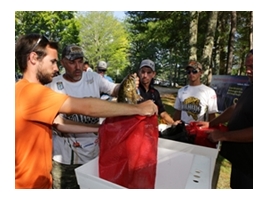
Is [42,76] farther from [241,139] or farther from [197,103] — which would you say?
[197,103]

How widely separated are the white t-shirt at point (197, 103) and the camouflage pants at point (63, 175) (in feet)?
5.88

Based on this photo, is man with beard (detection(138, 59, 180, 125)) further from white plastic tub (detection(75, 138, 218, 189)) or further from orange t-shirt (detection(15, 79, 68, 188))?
orange t-shirt (detection(15, 79, 68, 188))

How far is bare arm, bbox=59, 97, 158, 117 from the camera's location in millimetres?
1390

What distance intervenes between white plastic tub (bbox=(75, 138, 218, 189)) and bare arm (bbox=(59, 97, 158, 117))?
0.34 m

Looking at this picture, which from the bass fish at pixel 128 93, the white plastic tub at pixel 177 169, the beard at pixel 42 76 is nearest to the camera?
the white plastic tub at pixel 177 169

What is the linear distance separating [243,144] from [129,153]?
1.19 meters

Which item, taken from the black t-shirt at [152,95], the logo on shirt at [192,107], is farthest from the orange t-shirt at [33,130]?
the logo on shirt at [192,107]

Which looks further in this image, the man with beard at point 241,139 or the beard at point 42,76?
the man with beard at point 241,139

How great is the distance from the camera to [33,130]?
1423 millimetres

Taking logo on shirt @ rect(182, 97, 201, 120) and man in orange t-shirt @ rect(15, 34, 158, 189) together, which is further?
logo on shirt @ rect(182, 97, 201, 120)

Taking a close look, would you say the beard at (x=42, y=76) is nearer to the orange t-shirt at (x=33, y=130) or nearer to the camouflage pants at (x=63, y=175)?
the orange t-shirt at (x=33, y=130)

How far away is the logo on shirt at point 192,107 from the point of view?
132 inches

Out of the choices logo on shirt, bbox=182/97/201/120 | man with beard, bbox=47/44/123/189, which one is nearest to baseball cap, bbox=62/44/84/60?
man with beard, bbox=47/44/123/189

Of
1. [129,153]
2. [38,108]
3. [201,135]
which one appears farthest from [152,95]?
[38,108]
